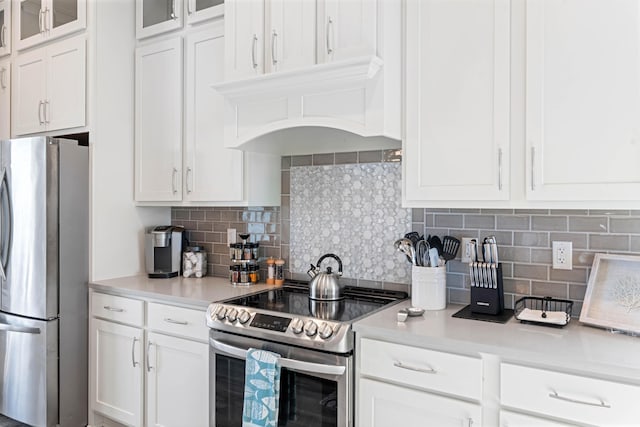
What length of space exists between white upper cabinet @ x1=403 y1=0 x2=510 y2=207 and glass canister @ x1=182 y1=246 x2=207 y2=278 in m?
1.58

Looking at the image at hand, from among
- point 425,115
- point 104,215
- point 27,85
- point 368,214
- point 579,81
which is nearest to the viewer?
point 579,81

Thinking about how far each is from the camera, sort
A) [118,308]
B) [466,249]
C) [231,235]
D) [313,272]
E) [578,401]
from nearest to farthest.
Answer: [578,401]
[466,249]
[313,272]
[118,308]
[231,235]

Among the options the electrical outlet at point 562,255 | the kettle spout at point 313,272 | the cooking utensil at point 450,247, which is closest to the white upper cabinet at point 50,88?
the kettle spout at point 313,272

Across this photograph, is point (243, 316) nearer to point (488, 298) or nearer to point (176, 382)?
point (176, 382)

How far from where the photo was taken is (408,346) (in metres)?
1.77

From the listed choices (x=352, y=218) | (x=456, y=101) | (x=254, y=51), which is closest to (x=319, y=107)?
(x=254, y=51)

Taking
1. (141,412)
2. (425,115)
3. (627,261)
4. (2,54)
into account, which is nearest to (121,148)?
(2,54)

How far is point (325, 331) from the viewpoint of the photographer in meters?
1.88

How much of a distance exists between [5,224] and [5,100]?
110cm

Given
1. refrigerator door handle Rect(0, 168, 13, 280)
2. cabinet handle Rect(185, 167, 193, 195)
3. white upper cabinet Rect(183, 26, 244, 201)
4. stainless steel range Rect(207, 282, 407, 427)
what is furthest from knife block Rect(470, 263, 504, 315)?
refrigerator door handle Rect(0, 168, 13, 280)

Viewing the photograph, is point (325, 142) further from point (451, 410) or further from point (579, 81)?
point (451, 410)

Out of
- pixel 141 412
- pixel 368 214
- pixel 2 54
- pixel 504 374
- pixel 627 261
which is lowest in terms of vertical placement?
pixel 141 412

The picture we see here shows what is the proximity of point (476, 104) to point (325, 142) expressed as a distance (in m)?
0.89

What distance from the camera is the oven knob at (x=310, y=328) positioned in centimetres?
190
